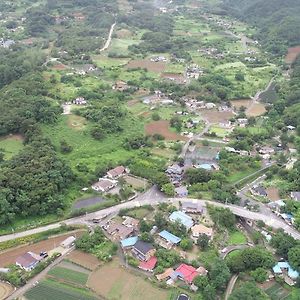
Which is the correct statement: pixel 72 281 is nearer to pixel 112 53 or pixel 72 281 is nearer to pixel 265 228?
pixel 265 228

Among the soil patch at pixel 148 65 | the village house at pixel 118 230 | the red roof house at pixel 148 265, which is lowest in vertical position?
the soil patch at pixel 148 65

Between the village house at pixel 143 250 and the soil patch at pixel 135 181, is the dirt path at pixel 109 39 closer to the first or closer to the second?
the soil patch at pixel 135 181

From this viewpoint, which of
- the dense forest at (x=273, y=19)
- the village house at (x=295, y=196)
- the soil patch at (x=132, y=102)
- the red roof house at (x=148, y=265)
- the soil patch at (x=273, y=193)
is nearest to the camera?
the red roof house at (x=148, y=265)

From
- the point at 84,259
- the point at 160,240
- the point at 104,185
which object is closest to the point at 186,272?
the point at 160,240

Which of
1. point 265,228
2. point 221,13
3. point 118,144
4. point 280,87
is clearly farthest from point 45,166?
point 221,13

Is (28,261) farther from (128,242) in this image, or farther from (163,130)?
(163,130)

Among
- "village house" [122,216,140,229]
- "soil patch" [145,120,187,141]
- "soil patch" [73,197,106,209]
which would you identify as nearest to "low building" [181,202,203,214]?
"village house" [122,216,140,229]

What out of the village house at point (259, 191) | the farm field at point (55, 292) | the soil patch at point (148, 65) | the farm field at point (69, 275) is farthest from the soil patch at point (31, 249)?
the soil patch at point (148, 65)
